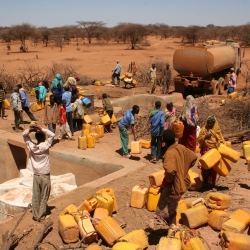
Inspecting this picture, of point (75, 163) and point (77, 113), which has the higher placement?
point (77, 113)

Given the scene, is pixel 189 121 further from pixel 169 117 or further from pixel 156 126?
pixel 156 126

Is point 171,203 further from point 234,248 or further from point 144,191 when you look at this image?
point 144,191

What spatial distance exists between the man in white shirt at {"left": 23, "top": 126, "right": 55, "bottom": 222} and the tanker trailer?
34.3ft

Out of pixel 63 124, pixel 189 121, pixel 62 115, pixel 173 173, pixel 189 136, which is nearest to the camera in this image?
pixel 173 173

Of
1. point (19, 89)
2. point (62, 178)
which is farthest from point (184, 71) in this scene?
point (62, 178)

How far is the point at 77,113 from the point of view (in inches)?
419

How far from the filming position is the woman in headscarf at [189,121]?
25.4 ft

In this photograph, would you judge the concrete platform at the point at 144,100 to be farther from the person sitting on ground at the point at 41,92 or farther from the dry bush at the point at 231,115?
the person sitting on ground at the point at 41,92

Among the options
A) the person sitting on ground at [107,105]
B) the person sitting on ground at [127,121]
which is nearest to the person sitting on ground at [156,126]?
the person sitting on ground at [127,121]

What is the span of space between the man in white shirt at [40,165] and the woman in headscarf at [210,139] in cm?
268

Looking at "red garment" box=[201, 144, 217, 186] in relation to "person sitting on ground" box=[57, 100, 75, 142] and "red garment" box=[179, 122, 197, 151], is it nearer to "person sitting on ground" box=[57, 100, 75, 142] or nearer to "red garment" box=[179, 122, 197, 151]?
"red garment" box=[179, 122, 197, 151]

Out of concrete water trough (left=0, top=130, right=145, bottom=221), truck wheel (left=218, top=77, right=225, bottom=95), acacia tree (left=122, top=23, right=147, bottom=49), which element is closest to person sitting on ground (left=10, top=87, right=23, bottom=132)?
concrete water trough (left=0, top=130, right=145, bottom=221)

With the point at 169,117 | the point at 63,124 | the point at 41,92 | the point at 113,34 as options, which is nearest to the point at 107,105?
the point at 63,124

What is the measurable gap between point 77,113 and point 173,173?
6596mm
